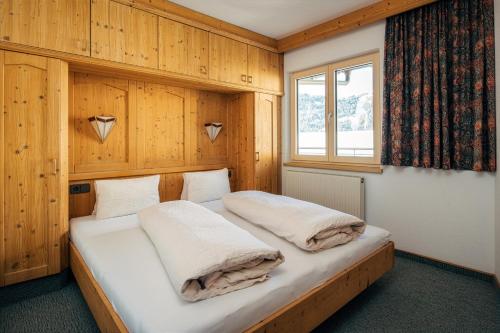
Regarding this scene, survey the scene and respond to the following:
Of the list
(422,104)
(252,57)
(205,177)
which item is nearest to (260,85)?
(252,57)

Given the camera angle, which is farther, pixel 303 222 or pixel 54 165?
pixel 54 165

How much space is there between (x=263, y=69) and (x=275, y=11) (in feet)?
2.55

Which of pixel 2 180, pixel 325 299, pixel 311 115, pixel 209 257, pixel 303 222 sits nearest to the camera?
pixel 209 257

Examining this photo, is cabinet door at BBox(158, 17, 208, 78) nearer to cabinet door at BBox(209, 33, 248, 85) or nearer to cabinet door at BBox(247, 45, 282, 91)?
cabinet door at BBox(209, 33, 248, 85)

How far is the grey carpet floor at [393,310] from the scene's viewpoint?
5.78 ft

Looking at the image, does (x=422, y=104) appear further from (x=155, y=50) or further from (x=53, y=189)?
(x=53, y=189)

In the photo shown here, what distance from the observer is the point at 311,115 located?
3.73 m

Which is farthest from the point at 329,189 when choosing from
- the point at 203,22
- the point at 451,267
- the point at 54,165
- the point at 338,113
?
the point at 54,165

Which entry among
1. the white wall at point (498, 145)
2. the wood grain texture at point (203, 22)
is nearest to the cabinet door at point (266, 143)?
the wood grain texture at point (203, 22)

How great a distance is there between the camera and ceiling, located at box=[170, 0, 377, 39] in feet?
9.17

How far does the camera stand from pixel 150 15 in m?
2.61

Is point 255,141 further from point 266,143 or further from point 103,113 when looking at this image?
point 103,113

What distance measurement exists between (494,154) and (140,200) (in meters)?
3.08

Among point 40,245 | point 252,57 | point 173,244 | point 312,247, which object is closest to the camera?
point 173,244
